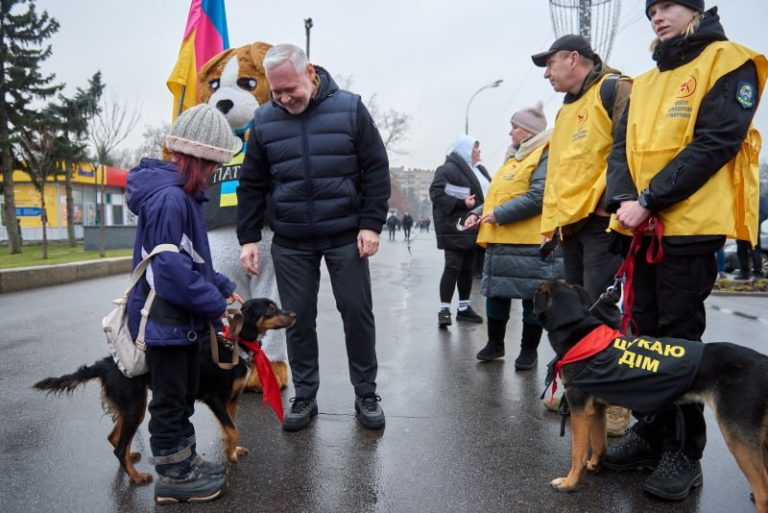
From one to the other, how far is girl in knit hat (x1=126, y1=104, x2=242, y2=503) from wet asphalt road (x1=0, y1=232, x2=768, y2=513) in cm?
18

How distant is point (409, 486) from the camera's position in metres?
2.76

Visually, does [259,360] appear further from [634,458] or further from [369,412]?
[634,458]

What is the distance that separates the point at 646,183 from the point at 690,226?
31 cm

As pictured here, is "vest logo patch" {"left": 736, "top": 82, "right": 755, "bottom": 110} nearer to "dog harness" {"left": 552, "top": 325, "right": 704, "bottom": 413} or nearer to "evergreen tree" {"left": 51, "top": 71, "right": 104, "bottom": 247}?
"dog harness" {"left": 552, "top": 325, "right": 704, "bottom": 413}

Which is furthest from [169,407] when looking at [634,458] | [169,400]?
[634,458]

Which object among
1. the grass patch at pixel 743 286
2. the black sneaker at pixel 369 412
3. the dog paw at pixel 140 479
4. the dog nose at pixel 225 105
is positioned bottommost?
the grass patch at pixel 743 286

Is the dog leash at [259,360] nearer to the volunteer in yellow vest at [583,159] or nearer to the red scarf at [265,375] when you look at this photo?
the red scarf at [265,375]

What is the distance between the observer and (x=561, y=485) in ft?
8.96

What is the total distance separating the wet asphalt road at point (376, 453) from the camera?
261cm

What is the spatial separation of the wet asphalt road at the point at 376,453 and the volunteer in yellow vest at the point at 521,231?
21.0 inches

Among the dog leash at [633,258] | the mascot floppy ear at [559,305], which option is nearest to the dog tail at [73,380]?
the mascot floppy ear at [559,305]

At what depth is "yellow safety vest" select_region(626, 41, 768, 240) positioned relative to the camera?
8.21ft

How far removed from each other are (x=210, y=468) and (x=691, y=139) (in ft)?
9.34

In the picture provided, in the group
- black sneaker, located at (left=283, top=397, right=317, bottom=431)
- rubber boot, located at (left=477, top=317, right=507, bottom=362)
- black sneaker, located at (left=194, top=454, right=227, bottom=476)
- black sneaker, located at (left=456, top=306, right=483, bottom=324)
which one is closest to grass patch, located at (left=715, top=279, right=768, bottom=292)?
black sneaker, located at (left=456, top=306, right=483, bottom=324)
